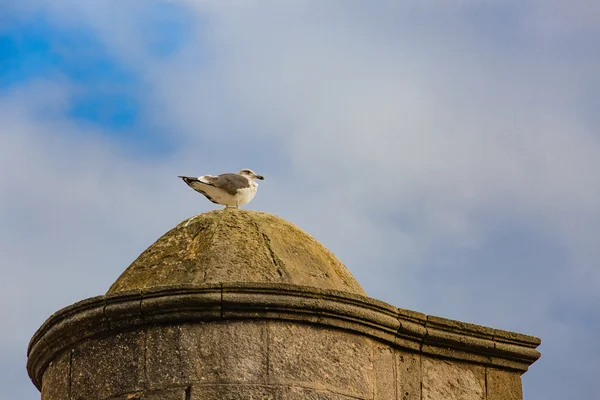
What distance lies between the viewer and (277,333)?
680cm

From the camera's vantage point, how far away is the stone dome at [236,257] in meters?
7.10

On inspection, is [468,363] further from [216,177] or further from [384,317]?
[216,177]

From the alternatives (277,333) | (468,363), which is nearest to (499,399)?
(468,363)

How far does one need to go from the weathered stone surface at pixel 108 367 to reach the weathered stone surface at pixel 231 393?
14.2 inches

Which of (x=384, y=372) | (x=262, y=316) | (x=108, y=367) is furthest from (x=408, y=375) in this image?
(x=108, y=367)

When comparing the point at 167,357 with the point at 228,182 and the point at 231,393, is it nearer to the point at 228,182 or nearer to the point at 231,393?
the point at 231,393

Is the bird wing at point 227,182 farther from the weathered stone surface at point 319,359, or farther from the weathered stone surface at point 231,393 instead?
the weathered stone surface at point 231,393

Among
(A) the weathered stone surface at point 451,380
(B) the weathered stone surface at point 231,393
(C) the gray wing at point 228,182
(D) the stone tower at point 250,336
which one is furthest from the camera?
(C) the gray wing at point 228,182

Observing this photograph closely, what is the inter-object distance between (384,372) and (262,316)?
0.86m

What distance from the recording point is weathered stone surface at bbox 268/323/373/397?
266 inches

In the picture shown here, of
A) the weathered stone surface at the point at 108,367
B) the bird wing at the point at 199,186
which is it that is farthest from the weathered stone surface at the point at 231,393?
the bird wing at the point at 199,186

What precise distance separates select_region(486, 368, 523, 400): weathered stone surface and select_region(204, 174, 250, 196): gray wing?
7.33 feet

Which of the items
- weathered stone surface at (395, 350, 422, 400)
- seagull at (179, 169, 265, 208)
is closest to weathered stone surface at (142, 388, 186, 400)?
weathered stone surface at (395, 350, 422, 400)

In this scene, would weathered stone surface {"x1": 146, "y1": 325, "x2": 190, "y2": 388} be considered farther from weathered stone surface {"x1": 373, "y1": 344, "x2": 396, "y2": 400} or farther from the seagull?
the seagull
